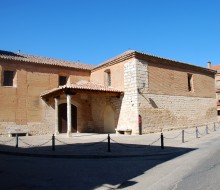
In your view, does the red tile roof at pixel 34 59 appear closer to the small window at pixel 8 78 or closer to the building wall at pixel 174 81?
the small window at pixel 8 78

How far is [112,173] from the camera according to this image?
719 centimetres

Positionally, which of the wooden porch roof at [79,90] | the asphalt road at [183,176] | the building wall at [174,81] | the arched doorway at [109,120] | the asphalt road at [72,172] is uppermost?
the building wall at [174,81]

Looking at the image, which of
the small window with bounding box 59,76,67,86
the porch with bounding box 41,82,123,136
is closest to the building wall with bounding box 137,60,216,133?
the porch with bounding box 41,82,123,136

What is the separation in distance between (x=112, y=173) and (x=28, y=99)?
14.7 m

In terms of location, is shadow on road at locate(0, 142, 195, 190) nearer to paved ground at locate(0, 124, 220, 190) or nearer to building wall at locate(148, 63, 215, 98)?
paved ground at locate(0, 124, 220, 190)

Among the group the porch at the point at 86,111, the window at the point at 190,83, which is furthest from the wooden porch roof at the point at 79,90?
the window at the point at 190,83

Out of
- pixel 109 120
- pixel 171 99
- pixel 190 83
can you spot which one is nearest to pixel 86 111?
pixel 109 120

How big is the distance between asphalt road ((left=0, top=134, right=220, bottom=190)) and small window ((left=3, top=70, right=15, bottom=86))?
11.7m

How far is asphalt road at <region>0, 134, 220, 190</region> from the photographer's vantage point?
5812 mm

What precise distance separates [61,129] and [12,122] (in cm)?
385

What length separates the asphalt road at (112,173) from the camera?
5.81m

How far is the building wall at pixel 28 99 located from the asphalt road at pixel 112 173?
10.7 metres

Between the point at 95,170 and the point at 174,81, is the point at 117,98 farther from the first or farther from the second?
the point at 95,170

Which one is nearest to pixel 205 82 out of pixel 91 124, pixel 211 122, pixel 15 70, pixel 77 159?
pixel 211 122
